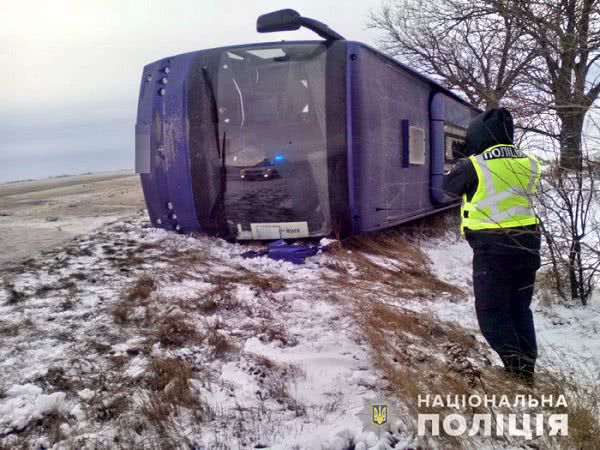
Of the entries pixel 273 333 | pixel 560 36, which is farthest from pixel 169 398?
pixel 560 36

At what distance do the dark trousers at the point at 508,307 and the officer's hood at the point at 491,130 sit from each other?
2.13ft

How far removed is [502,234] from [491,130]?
0.60 m

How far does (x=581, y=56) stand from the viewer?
419 cm

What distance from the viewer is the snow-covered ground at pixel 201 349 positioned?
180 cm

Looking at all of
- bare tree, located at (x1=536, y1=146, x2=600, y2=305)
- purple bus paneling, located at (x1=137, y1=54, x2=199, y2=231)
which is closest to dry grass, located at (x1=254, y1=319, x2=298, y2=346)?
bare tree, located at (x1=536, y1=146, x2=600, y2=305)

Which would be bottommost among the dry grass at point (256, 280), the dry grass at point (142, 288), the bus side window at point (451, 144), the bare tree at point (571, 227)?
the dry grass at point (256, 280)

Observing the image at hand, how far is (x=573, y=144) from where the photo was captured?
2609 mm

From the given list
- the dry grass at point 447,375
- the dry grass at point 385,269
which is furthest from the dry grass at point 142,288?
the dry grass at point 447,375

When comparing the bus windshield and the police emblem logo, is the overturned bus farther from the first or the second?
the police emblem logo

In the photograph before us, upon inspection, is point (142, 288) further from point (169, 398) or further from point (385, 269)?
point (385, 269)

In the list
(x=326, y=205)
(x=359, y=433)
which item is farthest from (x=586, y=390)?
(x=326, y=205)

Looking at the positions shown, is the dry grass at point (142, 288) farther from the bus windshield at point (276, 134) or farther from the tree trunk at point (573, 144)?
the tree trunk at point (573, 144)

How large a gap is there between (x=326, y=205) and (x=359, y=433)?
2937 mm

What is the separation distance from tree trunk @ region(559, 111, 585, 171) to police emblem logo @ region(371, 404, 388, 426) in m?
1.44
